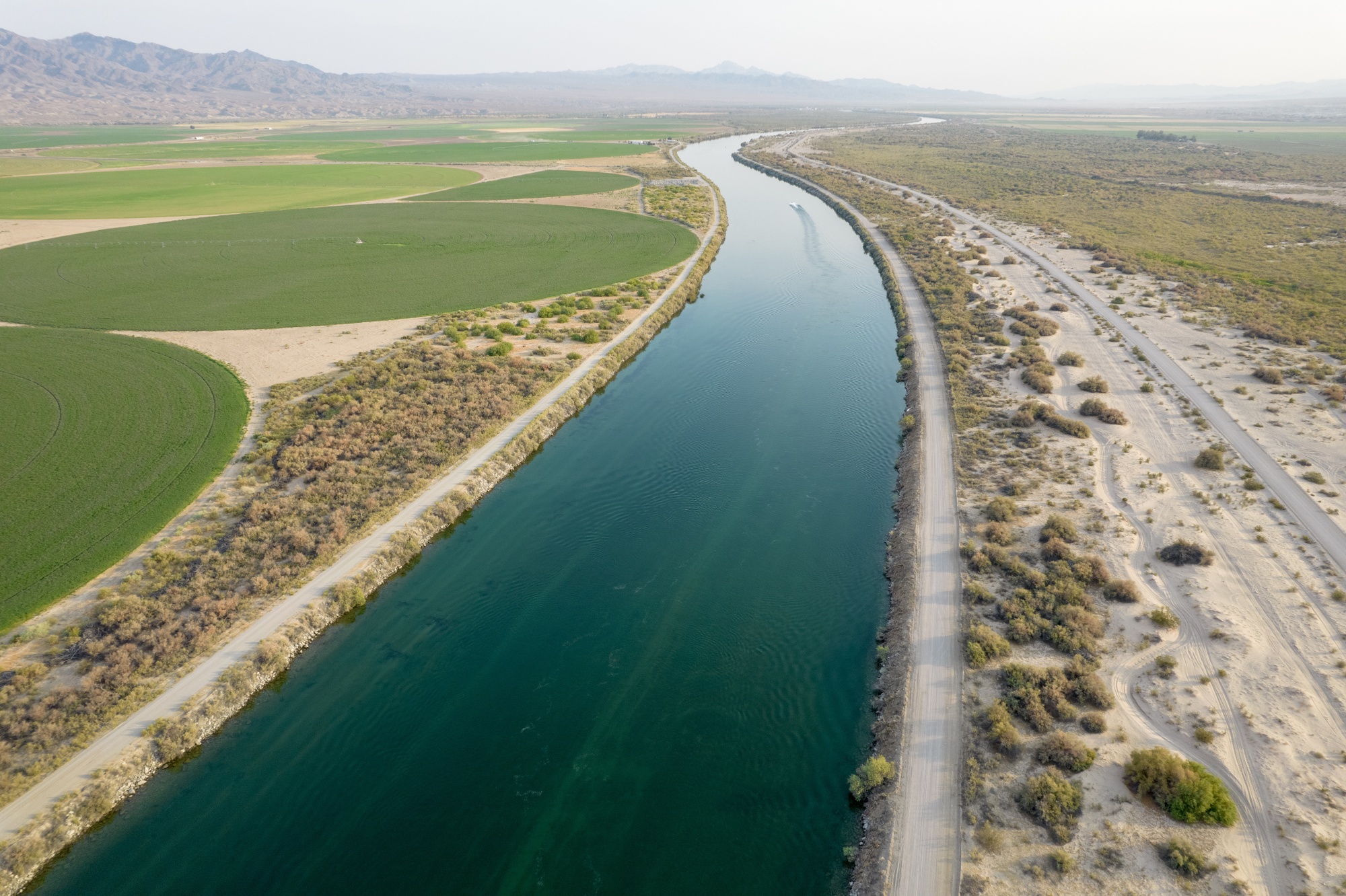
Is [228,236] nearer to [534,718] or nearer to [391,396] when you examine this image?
[391,396]

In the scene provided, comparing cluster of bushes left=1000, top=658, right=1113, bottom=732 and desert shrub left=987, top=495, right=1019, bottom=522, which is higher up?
desert shrub left=987, top=495, right=1019, bottom=522

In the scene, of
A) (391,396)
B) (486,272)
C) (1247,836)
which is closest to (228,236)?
(486,272)

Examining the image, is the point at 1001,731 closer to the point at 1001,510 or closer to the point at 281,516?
the point at 1001,510

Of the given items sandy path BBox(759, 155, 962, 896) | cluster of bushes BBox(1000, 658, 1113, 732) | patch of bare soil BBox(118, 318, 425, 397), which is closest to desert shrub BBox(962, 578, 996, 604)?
sandy path BBox(759, 155, 962, 896)

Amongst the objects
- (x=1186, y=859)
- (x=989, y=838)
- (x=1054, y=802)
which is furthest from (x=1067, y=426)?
(x=989, y=838)

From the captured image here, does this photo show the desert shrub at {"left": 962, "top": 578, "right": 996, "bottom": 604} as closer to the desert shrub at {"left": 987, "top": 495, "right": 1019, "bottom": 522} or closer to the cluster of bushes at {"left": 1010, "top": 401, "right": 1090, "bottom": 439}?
the desert shrub at {"left": 987, "top": 495, "right": 1019, "bottom": 522}

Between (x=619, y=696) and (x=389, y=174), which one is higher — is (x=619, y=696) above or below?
below

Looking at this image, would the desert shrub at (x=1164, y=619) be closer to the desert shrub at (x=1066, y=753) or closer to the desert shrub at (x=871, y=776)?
the desert shrub at (x=1066, y=753)

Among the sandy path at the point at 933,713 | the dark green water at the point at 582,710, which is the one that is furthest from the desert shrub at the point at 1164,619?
A: the dark green water at the point at 582,710
